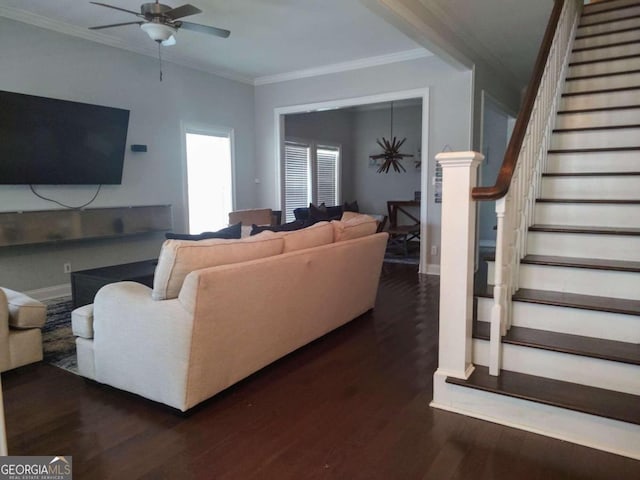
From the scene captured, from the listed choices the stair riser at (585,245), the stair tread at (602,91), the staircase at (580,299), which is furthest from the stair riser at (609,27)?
the stair riser at (585,245)

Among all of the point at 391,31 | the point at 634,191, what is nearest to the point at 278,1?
the point at 391,31

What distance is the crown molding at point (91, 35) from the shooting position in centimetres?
442

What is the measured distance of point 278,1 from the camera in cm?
424

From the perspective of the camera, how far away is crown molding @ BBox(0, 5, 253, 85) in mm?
4421

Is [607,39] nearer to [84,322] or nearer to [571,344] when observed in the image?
[571,344]

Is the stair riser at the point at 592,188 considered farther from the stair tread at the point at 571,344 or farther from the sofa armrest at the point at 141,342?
the sofa armrest at the point at 141,342

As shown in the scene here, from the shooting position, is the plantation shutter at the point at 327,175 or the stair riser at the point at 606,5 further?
the plantation shutter at the point at 327,175

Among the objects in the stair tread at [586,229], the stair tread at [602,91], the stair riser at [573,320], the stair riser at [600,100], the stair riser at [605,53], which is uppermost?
the stair riser at [605,53]

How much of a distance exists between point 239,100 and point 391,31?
117 inches

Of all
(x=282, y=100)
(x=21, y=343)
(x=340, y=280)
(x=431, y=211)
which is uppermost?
(x=282, y=100)

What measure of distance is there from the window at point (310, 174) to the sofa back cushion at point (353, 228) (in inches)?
176

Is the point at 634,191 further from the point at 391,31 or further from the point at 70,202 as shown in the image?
the point at 70,202

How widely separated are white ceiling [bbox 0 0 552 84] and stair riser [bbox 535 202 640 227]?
2.34m

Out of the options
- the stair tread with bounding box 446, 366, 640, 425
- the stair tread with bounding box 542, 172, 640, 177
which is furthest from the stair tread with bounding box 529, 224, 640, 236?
the stair tread with bounding box 446, 366, 640, 425
